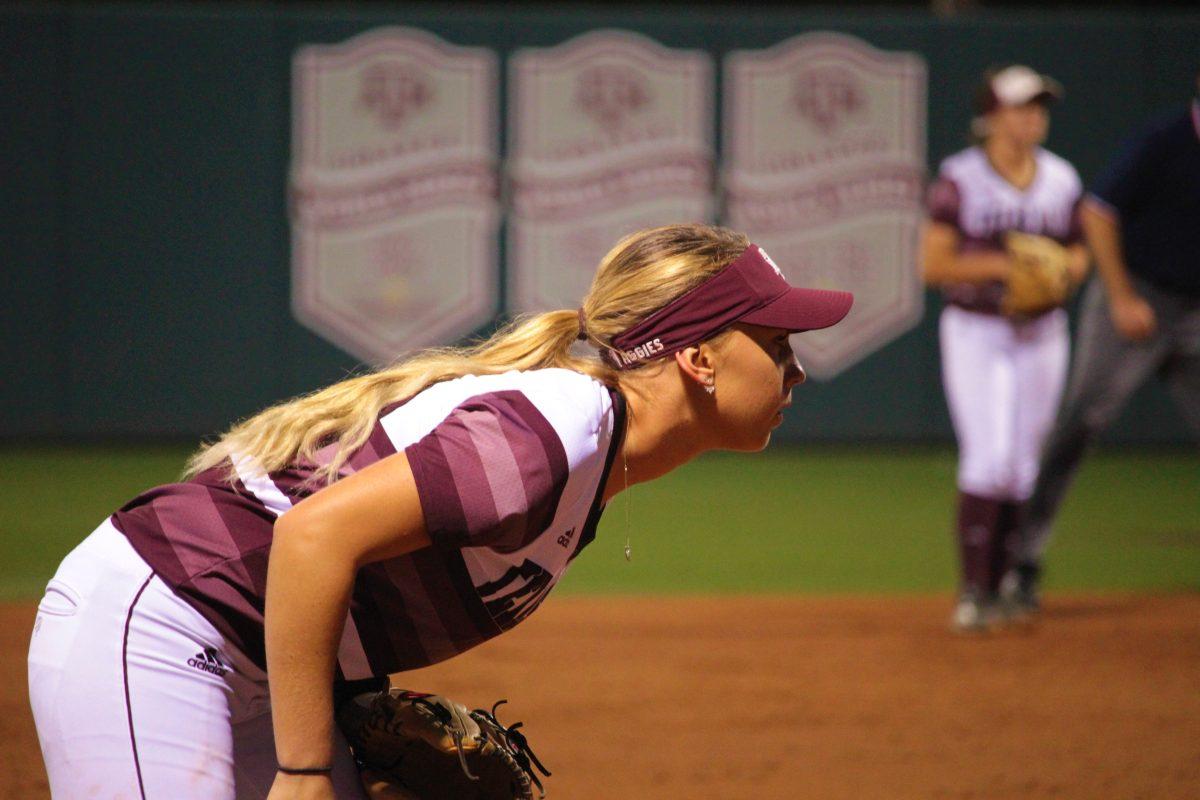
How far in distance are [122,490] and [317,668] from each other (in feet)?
25.2

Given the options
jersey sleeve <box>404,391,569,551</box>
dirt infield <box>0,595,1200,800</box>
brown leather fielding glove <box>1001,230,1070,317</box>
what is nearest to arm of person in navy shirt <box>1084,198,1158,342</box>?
brown leather fielding glove <box>1001,230,1070,317</box>

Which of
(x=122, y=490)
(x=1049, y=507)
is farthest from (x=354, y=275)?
(x=1049, y=507)

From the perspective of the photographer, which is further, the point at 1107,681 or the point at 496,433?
the point at 1107,681

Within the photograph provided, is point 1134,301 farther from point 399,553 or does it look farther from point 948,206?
point 399,553

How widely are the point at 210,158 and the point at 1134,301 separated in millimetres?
7834

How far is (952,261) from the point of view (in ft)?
20.1

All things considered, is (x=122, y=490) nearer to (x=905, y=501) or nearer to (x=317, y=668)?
(x=905, y=501)

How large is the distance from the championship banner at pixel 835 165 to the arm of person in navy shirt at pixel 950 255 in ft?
17.6

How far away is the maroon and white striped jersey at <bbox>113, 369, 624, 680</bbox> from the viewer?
1.84m

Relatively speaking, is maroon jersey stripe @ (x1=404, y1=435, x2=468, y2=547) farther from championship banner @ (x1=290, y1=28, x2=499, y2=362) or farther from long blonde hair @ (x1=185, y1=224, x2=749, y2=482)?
championship banner @ (x1=290, y1=28, x2=499, y2=362)

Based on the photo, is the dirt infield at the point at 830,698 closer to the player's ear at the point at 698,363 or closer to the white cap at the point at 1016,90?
→ the player's ear at the point at 698,363

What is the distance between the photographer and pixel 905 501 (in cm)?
933

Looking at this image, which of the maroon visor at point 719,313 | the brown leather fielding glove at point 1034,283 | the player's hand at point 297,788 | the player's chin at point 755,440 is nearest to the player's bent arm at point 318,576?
the player's hand at point 297,788

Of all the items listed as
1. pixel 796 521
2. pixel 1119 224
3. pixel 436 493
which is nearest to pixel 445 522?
pixel 436 493
